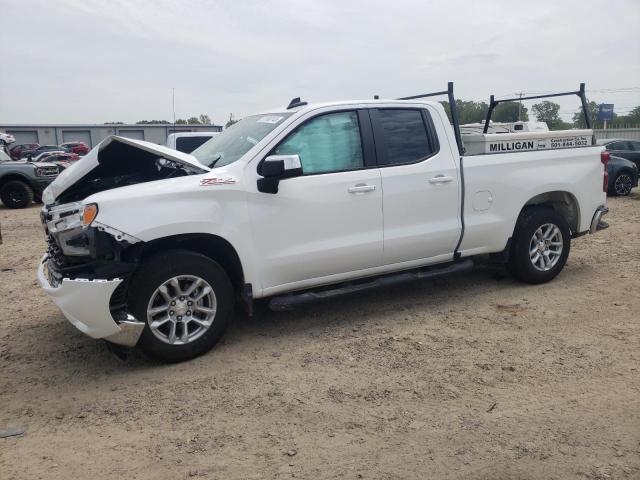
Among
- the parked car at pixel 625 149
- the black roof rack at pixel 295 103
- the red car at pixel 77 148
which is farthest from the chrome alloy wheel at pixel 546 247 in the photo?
the red car at pixel 77 148

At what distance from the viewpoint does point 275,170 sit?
4238 mm

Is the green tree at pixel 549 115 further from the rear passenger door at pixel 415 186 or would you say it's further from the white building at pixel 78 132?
the white building at pixel 78 132

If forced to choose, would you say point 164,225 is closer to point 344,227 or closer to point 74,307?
point 74,307

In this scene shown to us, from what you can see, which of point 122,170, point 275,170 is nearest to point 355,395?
point 275,170

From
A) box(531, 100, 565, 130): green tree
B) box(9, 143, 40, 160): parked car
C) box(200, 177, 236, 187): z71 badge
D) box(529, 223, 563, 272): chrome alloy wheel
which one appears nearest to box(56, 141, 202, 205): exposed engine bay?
box(200, 177, 236, 187): z71 badge

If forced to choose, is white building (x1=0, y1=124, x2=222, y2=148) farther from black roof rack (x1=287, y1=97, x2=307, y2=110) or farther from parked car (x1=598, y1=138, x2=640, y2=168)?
black roof rack (x1=287, y1=97, x2=307, y2=110)

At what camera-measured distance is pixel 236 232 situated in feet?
14.0

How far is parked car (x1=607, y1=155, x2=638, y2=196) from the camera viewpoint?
14695 millimetres

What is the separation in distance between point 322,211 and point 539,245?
2691mm

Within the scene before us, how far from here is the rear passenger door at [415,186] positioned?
4.93 metres

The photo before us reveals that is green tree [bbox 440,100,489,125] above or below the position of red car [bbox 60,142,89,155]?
below

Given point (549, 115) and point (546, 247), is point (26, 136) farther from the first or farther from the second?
point (546, 247)

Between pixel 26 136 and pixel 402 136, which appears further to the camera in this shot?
pixel 26 136

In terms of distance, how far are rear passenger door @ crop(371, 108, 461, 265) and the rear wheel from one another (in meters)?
11.5
